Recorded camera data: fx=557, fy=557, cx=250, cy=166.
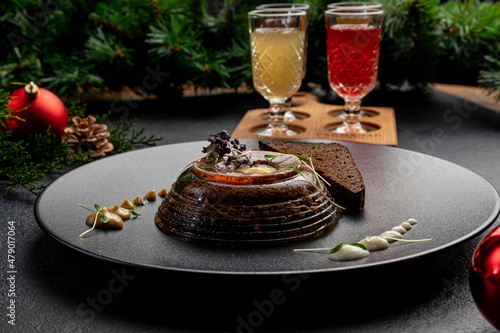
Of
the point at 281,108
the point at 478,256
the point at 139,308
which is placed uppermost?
the point at 478,256

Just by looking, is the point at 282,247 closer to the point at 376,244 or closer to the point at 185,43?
the point at 376,244

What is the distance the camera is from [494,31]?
2.94 meters

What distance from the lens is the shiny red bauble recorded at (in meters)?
0.96

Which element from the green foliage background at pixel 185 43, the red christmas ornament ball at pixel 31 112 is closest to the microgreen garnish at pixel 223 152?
the red christmas ornament ball at pixel 31 112

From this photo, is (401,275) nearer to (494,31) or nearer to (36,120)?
Answer: (36,120)

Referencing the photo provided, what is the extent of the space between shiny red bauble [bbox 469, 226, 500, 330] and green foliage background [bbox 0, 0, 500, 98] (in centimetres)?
197

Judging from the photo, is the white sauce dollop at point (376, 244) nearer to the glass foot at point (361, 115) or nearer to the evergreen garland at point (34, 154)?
the evergreen garland at point (34, 154)

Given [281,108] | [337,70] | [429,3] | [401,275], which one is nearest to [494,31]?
[429,3]

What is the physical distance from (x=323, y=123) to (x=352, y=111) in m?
0.15

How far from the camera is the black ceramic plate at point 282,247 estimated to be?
1.19 meters

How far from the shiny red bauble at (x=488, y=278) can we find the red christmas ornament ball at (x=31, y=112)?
1815 mm

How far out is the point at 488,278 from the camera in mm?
969

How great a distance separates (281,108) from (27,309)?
5.49ft

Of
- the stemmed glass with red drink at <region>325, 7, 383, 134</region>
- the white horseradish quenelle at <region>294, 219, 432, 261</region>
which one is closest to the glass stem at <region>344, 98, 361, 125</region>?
the stemmed glass with red drink at <region>325, 7, 383, 134</region>
